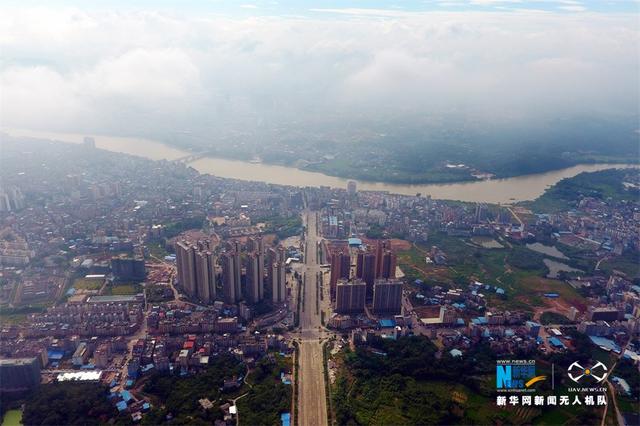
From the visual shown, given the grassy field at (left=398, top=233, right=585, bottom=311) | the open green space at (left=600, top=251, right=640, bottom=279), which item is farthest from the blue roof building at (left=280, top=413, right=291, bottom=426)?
the open green space at (left=600, top=251, right=640, bottom=279)

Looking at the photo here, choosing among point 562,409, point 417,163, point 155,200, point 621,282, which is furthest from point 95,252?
point 417,163

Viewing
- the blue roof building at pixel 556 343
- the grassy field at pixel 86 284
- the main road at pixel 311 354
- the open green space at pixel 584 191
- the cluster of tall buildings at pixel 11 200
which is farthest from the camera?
the open green space at pixel 584 191

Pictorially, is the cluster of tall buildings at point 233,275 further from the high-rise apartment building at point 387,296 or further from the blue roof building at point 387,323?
the blue roof building at point 387,323

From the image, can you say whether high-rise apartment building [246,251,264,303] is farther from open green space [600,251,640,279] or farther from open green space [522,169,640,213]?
open green space [522,169,640,213]

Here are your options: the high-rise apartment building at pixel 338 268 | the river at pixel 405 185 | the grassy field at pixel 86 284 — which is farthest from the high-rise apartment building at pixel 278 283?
the river at pixel 405 185

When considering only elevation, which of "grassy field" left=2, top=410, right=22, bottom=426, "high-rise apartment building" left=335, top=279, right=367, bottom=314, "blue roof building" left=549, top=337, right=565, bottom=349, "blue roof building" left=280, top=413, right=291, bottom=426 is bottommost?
"grassy field" left=2, top=410, right=22, bottom=426

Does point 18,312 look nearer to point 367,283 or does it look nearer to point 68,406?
point 68,406
